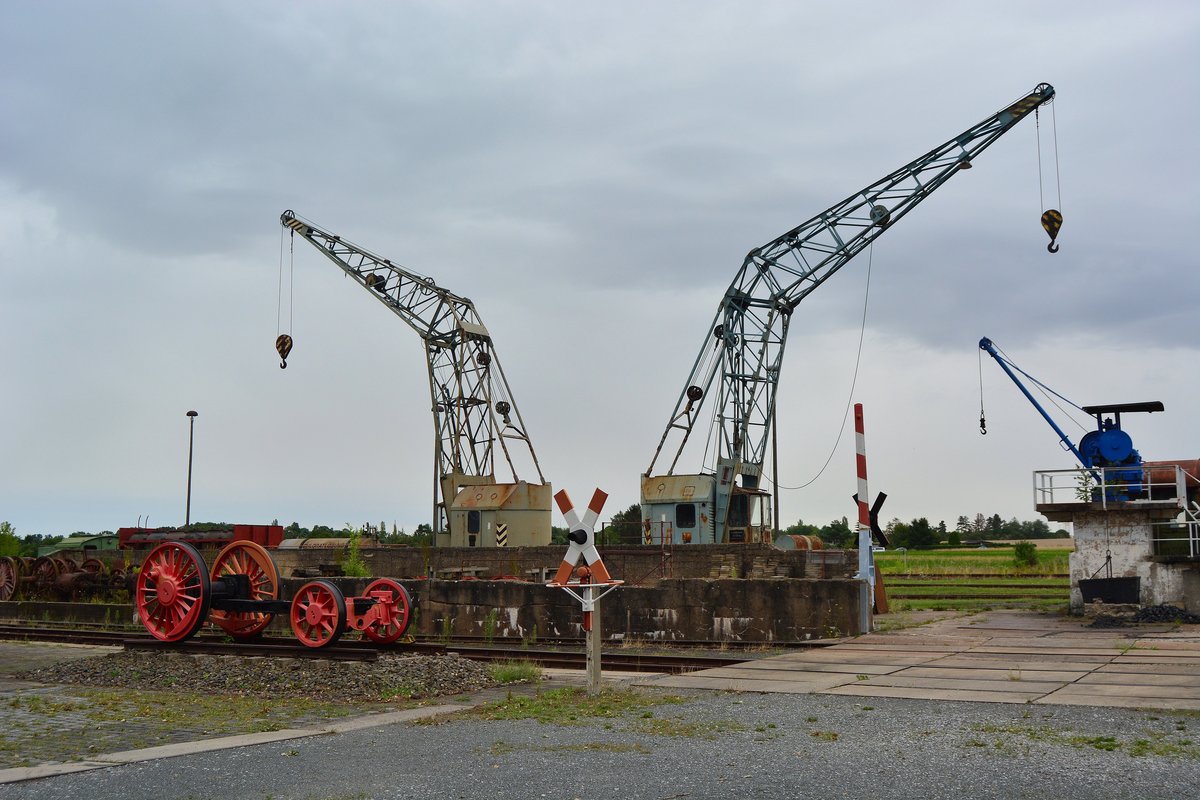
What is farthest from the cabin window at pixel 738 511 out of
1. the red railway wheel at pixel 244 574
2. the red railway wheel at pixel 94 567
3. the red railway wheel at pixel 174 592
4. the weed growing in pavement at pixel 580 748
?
the weed growing in pavement at pixel 580 748

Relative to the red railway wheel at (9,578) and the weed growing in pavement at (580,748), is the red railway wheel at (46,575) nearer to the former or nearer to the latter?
the red railway wheel at (9,578)

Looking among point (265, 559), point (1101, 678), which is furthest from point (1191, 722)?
point (265, 559)

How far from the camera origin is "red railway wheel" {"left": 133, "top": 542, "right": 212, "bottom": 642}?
15.0m

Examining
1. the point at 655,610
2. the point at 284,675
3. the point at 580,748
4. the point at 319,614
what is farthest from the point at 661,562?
the point at 580,748

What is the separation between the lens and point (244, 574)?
1568cm

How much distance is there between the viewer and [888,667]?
1326cm

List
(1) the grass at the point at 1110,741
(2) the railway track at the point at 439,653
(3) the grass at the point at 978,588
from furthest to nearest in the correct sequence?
(3) the grass at the point at 978,588, (2) the railway track at the point at 439,653, (1) the grass at the point at 1110,741

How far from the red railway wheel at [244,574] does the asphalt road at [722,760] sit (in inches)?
264

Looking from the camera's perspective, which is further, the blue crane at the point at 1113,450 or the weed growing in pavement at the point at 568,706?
the blue crane at the point at 1113,450

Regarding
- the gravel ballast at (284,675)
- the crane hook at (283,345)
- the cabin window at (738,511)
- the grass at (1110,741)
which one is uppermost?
the crane hook at (283,345)

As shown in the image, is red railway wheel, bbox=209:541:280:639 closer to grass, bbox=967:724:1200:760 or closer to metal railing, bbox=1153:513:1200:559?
grass, bbox=967:724:1200:760

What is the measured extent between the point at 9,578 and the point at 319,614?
21.1 metres

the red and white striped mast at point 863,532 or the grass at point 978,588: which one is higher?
the red and white striped mast at point 863,532

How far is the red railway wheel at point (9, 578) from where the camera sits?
3025cm
